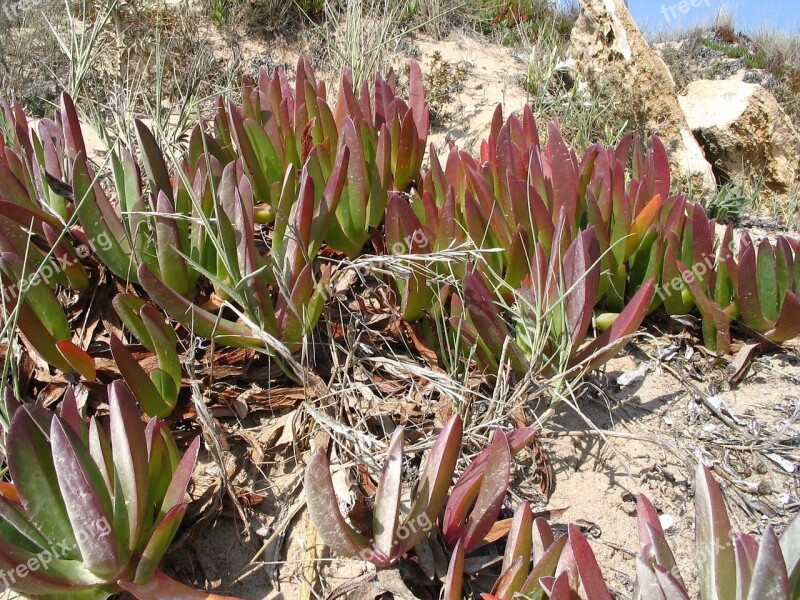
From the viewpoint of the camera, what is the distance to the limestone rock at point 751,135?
167 inches

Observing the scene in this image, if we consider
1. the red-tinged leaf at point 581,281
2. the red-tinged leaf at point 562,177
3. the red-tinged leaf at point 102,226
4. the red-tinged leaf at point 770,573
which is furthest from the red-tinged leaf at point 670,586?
the red-tinged leaf at point 102,226

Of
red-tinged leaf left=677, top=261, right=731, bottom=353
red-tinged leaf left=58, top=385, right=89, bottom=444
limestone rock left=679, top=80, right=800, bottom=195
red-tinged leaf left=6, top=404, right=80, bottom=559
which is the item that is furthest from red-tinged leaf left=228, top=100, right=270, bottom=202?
limestone rock left=679, top=80, right=800, bottom=195

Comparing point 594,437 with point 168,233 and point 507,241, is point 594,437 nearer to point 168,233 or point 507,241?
point 507,241

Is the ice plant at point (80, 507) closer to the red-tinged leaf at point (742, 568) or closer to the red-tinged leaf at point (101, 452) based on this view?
the red-tinged leaf at point (101, 452)

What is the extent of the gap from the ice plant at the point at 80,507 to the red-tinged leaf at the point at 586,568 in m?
0.80

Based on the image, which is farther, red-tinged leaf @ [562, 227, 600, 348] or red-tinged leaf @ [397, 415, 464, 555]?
red-tinged leaf @ [562, 227, 600, 348]

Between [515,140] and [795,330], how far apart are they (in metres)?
1.29

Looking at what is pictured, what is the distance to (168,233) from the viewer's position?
1899mm

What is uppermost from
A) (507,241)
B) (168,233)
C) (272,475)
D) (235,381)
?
(168,233)

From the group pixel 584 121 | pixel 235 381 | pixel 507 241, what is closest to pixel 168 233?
pixel 235 381

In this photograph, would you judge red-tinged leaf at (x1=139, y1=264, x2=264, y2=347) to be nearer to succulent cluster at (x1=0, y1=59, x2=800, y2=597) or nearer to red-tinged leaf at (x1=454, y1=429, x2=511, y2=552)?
succulent cluster at (x1=0, y1=59, x2=800, y2=597)

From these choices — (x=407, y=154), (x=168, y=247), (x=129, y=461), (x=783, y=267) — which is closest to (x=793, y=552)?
(x=783, y=267)

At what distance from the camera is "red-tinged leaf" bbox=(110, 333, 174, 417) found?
1.54 metres

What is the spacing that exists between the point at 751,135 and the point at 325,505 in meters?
4.17
